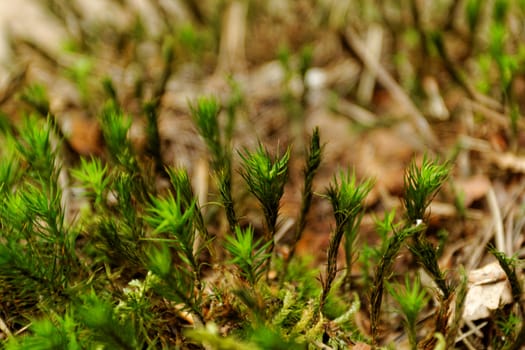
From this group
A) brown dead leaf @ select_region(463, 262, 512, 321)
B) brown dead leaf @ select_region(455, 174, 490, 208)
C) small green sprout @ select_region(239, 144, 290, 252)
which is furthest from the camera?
brown dead leaf @ select_region(455, 174, 490, 208)

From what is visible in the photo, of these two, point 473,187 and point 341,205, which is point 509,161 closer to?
point 473,187

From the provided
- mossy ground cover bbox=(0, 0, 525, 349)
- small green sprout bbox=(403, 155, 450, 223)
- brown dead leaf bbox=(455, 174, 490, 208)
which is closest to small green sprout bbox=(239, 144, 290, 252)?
mossy ground cover bbox=(0, 0, 525, 349)

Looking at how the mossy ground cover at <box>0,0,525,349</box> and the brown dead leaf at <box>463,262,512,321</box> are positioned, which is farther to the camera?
the brown dead leaf at <box>463,262,512,321</box>

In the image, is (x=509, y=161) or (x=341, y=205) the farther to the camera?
(x=509, y=161)

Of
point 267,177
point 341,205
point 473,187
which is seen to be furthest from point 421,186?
point 473,187

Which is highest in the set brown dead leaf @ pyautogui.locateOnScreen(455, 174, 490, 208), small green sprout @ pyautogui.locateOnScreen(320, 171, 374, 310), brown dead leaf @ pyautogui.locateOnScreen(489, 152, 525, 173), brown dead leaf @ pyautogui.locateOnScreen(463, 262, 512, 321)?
small green sprout @ pyautogui.locateOnScreen(320, 171, 374, 310)

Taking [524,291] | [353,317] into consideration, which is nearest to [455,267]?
[524,291]

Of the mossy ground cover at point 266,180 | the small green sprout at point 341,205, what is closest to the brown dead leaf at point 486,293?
the mossy ground cover at point 266,180

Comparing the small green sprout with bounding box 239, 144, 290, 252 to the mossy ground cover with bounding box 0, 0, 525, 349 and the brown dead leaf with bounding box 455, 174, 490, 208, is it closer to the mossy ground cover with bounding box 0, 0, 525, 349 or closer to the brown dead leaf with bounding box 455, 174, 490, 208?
the mossy ground cover with bounding box 0, 0, 525, 349

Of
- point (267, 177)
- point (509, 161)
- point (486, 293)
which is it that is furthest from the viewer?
point (509, 161)

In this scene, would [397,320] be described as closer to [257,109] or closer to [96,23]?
[257,109]

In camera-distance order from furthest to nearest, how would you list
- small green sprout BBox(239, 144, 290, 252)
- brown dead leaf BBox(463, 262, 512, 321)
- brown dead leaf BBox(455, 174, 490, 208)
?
brown dead leaf BBox(455, 174, 490, 208) → brown dead leaf BBox(463, 262, 512, 321) → small green sprout BBox(239, 144, 290, 252)
